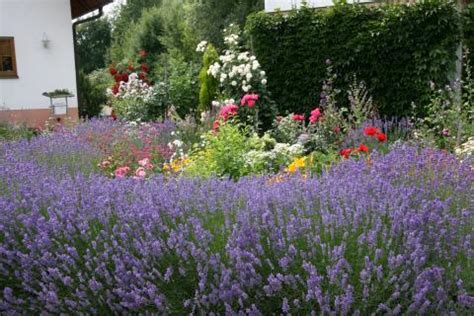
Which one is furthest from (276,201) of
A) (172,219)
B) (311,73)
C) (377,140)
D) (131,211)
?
(311,73)

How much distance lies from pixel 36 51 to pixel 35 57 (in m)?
0.16

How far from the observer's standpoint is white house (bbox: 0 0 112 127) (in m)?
15.6

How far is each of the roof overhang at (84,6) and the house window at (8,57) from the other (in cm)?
304

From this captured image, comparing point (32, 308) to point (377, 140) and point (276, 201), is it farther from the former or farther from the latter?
point (377, 140)

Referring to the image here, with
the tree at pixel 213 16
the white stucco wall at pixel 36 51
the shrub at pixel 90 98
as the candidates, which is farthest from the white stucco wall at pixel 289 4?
the tree at pixel 213 16

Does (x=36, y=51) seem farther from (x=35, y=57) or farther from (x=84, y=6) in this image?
(x=84, y=6)

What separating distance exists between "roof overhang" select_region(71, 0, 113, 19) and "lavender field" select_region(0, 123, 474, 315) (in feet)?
51.8

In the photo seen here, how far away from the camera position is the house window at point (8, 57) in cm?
1570

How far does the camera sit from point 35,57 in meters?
15.9

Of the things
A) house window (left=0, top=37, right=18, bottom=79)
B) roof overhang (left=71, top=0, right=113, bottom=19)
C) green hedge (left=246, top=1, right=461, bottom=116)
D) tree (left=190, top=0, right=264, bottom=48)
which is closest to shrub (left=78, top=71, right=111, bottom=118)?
roof overhang (left=71, top=0, right=113, bottom=19)

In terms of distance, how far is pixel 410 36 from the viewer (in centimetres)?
935

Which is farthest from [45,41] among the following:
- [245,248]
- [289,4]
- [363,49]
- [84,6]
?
[245,248]

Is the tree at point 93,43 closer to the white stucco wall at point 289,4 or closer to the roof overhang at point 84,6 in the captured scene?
the roof overhang at point 84,6

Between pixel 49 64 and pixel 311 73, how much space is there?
8.33 m
